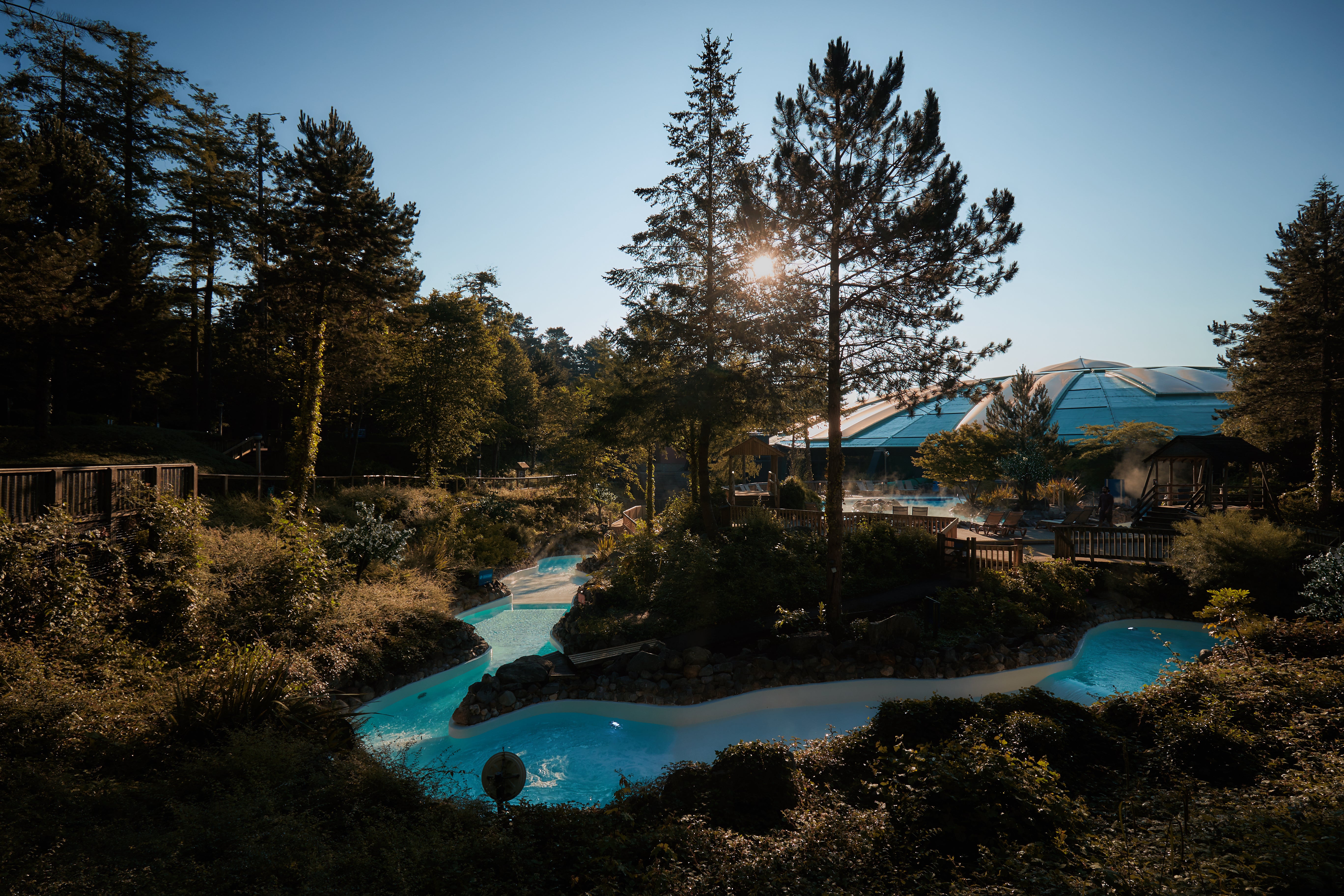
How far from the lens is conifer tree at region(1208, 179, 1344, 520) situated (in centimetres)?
1400

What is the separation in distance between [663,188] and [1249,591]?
49.2 ft

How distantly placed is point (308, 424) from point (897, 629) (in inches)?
557

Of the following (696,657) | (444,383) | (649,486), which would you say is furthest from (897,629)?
(444,383)

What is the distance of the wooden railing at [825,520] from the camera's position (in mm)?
13922

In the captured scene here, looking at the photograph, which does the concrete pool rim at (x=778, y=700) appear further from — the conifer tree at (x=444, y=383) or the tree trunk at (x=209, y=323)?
the tree trunk at (x=209, y=323)

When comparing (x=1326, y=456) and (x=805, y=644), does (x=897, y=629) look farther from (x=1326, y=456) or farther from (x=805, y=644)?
(x=1326, y=456)

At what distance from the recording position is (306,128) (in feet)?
48.3

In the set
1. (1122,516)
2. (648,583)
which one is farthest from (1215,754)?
(1122,516)

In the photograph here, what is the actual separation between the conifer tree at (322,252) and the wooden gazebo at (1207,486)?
22775 millimetres

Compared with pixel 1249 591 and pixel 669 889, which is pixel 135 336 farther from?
pixel 1249 591

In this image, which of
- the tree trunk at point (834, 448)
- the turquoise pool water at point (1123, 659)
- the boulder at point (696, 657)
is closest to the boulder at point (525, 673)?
the boulder at point (696, 657)

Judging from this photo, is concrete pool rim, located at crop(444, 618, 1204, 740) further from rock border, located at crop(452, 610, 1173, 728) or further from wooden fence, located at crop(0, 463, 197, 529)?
wooden fence, located at crop(0, 463, 197, 529)

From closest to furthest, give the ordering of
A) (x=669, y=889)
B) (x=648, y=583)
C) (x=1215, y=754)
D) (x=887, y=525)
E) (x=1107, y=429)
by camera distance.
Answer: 1. (x=669, y=889)
2. (x=1215, y=754)
3. (x=648, y=583)
4. (x=887, y=525)
5. (x=1107, y=429)

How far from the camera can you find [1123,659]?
10.6 metres
